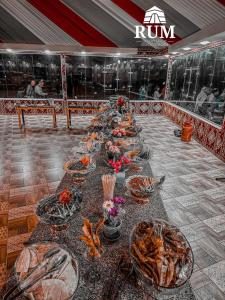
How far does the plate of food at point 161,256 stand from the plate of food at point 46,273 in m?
0.37

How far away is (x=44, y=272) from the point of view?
3.79 ft

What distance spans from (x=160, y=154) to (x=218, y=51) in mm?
3931

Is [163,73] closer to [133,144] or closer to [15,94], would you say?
[15,94]

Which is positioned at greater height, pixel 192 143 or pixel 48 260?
pixel 48 260

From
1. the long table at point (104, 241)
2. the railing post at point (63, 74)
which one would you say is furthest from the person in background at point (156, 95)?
the long table at point (104, 241)

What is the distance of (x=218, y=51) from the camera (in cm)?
692

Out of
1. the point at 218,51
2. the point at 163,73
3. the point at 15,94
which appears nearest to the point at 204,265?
the point at 218,51

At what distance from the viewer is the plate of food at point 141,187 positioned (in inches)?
77.5

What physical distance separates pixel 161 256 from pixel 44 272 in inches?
25.8

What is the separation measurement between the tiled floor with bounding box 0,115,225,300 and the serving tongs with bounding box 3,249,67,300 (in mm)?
1716

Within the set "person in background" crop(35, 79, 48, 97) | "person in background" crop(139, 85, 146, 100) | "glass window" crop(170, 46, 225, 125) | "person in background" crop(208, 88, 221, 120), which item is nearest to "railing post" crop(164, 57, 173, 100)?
"glass window" crop(170, 46, 225, 125)

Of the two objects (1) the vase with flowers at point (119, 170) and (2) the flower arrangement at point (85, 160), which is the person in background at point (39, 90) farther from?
(1) the vase with flowers at point (119, 170)

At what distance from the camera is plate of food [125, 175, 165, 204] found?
197 centimetres

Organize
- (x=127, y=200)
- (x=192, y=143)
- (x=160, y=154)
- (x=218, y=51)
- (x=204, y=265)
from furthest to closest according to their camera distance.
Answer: (x=192, y=143) < (x=218, y=51) < (x=160, y=154) < (x=204, y=265) < (x=127, y=200)
